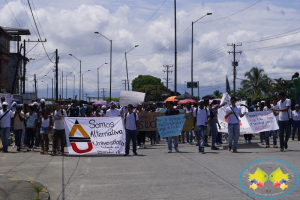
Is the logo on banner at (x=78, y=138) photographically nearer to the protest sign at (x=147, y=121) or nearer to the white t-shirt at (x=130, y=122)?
the white t-shirt at (x=130, y=122)

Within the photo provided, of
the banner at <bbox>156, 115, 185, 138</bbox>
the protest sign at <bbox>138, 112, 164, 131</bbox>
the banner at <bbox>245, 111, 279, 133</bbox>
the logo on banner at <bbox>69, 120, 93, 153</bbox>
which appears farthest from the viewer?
the protest sign at <bbox>138, 112, 164, 131</bbox>

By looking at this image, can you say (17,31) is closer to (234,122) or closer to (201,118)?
(201,118)

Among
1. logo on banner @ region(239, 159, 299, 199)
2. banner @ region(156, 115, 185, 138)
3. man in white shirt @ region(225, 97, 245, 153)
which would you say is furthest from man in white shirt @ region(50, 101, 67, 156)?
logo on banner @ region(239, 159, 299, 199)

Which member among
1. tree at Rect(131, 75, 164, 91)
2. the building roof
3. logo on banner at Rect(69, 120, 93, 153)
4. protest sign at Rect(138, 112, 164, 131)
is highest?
the building roof

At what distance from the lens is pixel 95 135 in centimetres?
1673

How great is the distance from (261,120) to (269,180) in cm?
926

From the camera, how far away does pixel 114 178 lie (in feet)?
37.3

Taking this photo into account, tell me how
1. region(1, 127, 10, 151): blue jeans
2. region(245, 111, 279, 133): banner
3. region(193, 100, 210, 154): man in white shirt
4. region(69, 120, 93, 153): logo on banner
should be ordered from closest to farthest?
1. region(69, 120, 93, 153): logo on banner
2. region(193, 100, 210, 154): man in white shirt
3. region(1, 127, 10, 151): blue jeans
4. region(245, 111, 279, 133): banner

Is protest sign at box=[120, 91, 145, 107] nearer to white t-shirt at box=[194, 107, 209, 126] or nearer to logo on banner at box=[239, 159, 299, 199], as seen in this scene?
white t-shirt at box=[194, 107, 209, 126]

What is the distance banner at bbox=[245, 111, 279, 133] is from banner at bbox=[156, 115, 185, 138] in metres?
2.89

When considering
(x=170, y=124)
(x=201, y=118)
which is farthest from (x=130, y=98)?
(x=201, y=118)

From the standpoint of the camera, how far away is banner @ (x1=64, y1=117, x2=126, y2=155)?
1652 centimetres

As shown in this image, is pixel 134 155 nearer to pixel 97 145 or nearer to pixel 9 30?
pixel 97 145

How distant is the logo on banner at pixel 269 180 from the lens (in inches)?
353
